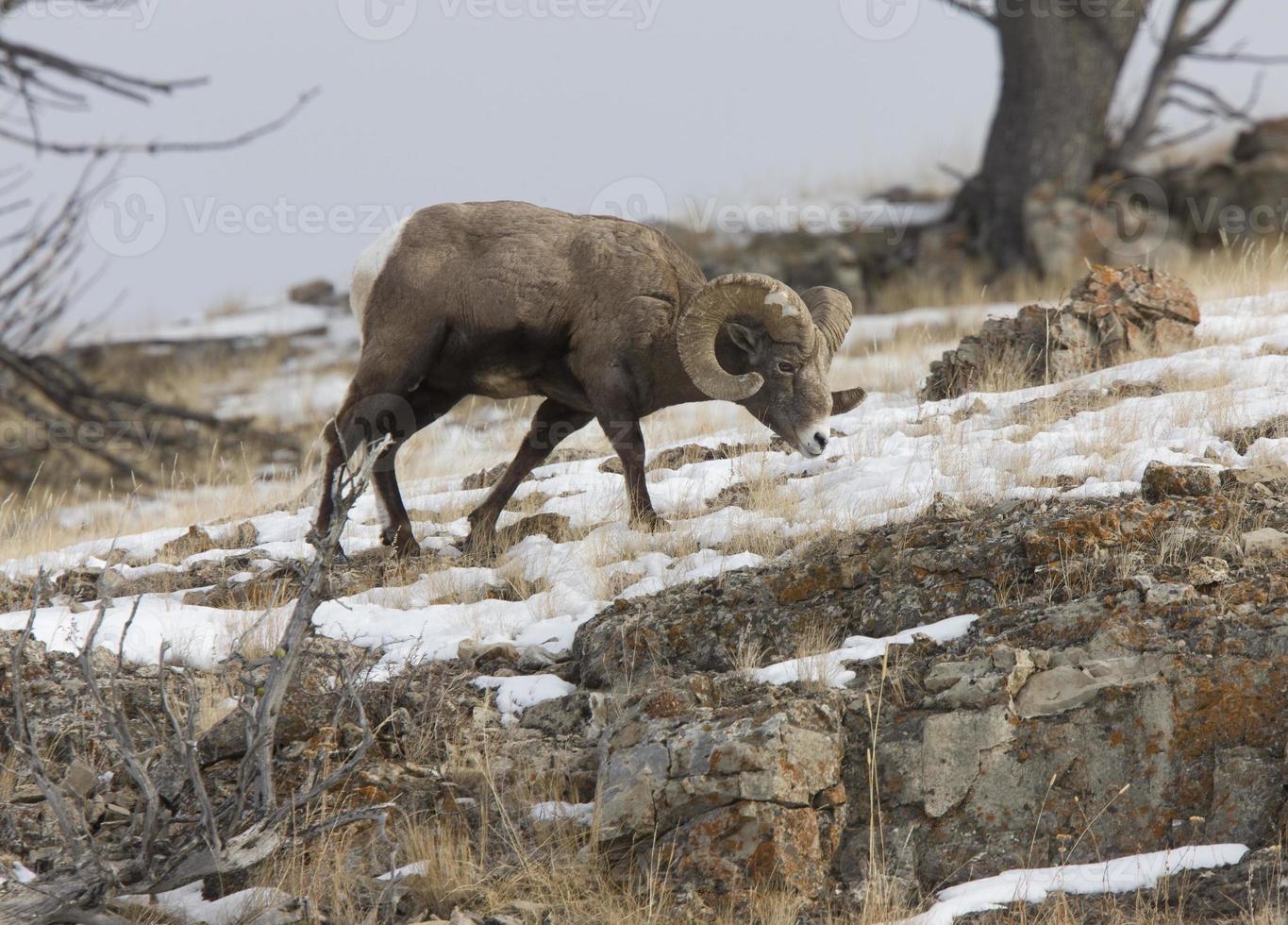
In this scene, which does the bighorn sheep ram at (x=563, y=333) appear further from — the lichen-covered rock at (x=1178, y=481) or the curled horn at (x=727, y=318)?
the lichen-covered rock at (x=1178, y=481)

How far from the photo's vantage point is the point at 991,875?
4316mm

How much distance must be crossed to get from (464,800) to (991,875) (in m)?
1.84

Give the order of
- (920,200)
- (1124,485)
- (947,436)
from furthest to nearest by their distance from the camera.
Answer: (920,200) < (947,436) < (1124,485)

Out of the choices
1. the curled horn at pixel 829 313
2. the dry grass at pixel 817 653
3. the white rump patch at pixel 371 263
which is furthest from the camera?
the curled horn at pixel 829 313

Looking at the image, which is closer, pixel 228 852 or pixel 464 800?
pixel 228 852

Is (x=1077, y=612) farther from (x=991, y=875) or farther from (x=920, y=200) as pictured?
(x=920, y=200)

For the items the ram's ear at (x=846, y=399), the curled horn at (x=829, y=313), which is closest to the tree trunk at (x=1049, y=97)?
the curled horn at (x=829, y=313)

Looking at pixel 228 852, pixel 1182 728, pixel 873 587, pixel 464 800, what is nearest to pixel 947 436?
pixel 873 587

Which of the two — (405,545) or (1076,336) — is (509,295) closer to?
(405,545)

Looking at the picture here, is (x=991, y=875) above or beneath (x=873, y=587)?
beneath

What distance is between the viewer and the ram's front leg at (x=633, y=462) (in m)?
7.23

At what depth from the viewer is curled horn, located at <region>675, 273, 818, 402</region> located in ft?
23.0

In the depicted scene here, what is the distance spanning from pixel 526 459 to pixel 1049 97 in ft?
43.0

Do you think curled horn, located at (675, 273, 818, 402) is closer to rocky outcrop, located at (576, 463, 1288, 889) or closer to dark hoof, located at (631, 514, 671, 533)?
dark hoof, located at (631, 514, 671, 533)
